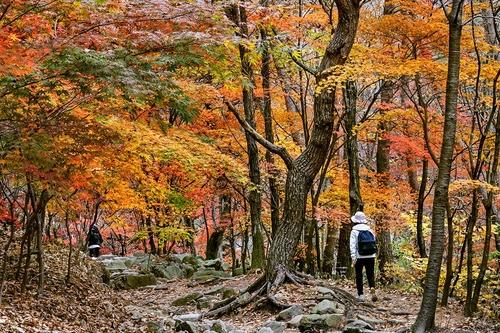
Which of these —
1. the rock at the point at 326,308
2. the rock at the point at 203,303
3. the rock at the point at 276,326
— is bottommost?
the rock at the point at 203,303

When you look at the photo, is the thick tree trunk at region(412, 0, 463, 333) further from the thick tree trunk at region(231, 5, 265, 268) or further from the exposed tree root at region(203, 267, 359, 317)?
the thick tree trunk at region(231, 5, 265, 268)

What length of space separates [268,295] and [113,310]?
345 cm

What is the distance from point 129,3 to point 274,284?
5595mm

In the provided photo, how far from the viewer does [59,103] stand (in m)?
8.70

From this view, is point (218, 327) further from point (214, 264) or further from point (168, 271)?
point (214, 264)

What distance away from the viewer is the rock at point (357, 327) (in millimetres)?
7508

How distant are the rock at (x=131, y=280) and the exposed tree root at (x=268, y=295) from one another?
20.9 ft

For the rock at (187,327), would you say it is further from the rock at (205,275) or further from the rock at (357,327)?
the rock at (205,275)

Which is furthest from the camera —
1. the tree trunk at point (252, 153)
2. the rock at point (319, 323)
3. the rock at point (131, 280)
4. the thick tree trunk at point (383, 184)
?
the thick tree trunk at point (383, 184)

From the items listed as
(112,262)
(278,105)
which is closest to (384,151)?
(278,105)

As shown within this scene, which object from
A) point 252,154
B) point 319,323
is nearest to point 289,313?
point 319,323

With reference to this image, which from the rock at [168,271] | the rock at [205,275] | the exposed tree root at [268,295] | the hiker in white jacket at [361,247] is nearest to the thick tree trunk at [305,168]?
the exposed tree root at [268,295]

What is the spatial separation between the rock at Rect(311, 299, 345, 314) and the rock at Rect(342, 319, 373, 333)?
712 millimetres

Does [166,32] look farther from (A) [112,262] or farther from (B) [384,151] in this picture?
(A) [112,262]
